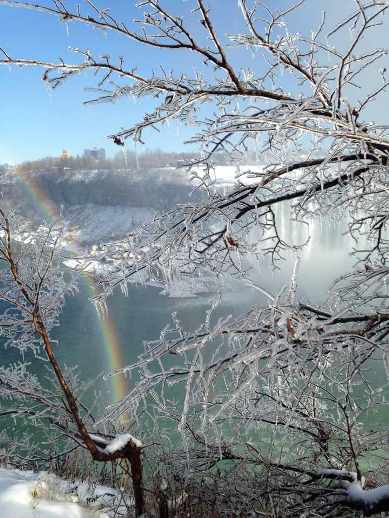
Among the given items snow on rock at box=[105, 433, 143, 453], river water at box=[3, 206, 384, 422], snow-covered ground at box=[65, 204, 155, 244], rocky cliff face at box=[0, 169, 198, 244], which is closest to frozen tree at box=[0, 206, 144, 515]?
snow on rock at box=[105, 433, 143, 453]

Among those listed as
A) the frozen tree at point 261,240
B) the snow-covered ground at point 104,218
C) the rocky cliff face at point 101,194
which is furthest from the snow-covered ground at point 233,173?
the rocky cliff face at point 101,194

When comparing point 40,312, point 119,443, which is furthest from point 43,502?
point 40,312

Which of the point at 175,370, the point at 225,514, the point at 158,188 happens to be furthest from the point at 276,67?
the point at 158,188

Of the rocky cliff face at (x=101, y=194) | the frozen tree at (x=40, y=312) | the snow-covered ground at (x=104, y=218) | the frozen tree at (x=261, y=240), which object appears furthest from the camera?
the rocky cliff face at (x=101, y=194)

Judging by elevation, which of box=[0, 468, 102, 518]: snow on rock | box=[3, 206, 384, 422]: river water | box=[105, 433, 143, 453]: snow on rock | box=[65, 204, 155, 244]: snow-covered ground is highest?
box=[0, 468, 102, 518]: snow on rock

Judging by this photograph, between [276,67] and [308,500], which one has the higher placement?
[276,67]

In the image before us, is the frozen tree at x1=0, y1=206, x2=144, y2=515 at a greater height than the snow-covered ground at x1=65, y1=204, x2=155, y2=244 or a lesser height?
greater

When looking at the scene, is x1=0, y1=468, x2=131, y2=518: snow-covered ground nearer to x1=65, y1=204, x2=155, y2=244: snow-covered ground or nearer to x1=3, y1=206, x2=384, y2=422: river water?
x1=3, y1=206, x2=384, y2=422: river water

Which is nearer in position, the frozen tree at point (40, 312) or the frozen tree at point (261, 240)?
the frozen tree at point (261, 240)

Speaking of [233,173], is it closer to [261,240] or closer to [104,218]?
[261,240]

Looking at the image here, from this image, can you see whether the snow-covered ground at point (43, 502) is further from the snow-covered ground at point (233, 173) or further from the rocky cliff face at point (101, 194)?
the rocky cliff face at point (101, 194)

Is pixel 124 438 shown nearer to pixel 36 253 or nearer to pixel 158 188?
pixel 36 253
